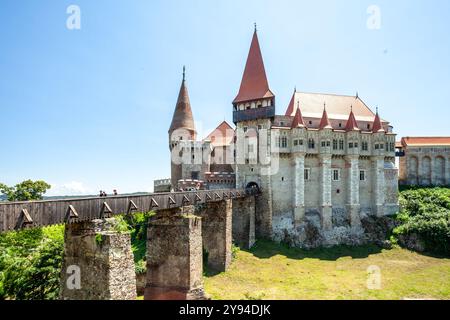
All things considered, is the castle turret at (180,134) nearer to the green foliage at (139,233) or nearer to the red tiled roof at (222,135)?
the red tiled roof at (222,135)

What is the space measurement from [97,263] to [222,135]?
31.9 metres

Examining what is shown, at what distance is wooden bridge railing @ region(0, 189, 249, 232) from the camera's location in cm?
1001

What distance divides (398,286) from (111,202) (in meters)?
19.7

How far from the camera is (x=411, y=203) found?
37625mm

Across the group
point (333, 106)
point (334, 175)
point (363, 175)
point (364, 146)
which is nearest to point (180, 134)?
point (334, 175)

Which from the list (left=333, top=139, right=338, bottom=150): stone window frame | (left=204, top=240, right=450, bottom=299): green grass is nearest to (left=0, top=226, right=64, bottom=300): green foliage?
(left=204, top=240, right=450, bottom=299): green grass

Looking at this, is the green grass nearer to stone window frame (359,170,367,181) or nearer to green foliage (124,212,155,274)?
green foliage (124,212,155,274)

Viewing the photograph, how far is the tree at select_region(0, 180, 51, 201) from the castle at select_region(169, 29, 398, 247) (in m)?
14.1

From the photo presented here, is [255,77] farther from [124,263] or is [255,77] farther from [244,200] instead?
[124,263]

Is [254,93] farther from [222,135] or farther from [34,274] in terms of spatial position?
[34,274]

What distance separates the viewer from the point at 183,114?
4069 centimetres
